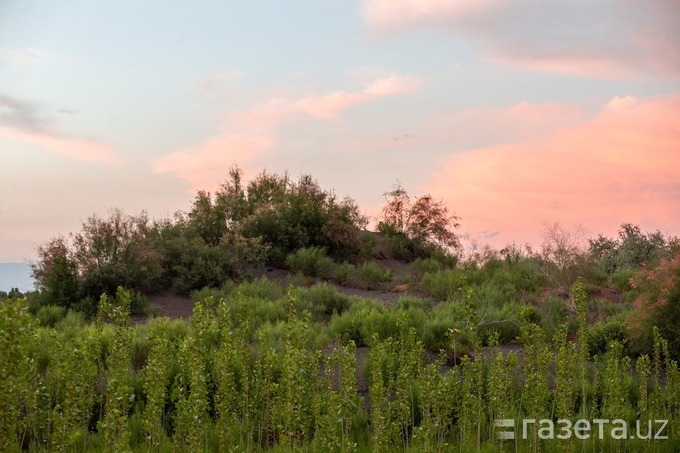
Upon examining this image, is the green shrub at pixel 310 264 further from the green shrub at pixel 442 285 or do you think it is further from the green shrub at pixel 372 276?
the green shrub at pixel 442 285

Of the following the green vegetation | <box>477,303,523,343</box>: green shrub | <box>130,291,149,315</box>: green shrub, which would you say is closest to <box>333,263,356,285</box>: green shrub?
the green vegetation

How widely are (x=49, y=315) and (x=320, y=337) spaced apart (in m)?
7.95

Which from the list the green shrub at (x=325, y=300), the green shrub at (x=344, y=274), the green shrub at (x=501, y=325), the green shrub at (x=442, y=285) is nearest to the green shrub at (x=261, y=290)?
the green shrub at (x=325, y=300)

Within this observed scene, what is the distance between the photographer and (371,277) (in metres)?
23.4

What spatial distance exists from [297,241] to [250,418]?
1538cm

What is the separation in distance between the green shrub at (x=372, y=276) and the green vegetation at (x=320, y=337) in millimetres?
60

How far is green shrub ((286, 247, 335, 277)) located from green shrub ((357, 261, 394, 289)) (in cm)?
96

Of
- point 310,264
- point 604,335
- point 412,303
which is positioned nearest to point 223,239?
point 310,264

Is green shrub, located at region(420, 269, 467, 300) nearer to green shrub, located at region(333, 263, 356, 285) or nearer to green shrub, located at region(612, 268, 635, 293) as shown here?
green shrub, located at region(333, 263, 356, 285)

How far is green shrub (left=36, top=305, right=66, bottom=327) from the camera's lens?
59.3ft

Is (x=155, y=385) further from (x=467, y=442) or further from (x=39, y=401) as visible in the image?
(x=467, y=442)

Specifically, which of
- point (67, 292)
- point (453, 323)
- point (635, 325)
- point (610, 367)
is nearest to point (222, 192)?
point (67, 292)

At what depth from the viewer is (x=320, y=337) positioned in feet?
44.3

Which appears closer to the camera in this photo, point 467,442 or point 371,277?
point 467,442
